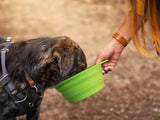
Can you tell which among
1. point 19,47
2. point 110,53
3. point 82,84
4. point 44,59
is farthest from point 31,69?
point 110,53

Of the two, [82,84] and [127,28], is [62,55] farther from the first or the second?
[127,28]

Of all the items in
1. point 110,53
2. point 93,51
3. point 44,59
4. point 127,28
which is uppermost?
point 127,28

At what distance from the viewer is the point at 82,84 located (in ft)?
6.51

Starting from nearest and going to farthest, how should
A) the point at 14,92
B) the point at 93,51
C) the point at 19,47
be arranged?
the point at 14,92, the point at 19,47, the point at 93,51

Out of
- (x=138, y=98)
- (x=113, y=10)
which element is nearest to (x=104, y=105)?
(x=138, y=98)

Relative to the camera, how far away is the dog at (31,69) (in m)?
1.93

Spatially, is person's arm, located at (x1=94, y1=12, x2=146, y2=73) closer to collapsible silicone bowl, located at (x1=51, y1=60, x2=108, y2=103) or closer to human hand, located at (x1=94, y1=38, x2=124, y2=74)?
human hand, located at (x1=94, y1=38, x2=124, y2=74)

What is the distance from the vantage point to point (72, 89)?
6.57 ft

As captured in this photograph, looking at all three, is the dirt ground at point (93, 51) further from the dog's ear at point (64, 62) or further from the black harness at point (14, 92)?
the black harness at point (14, 92)

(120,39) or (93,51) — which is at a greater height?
(120,39)

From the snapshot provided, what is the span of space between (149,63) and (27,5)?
4680 mm

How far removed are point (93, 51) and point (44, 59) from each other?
309cm

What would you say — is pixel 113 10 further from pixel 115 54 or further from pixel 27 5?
pixel 115 54

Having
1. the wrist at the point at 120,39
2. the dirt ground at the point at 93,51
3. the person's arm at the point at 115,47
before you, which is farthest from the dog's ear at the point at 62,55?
the dirt ground at the point at 93,51
